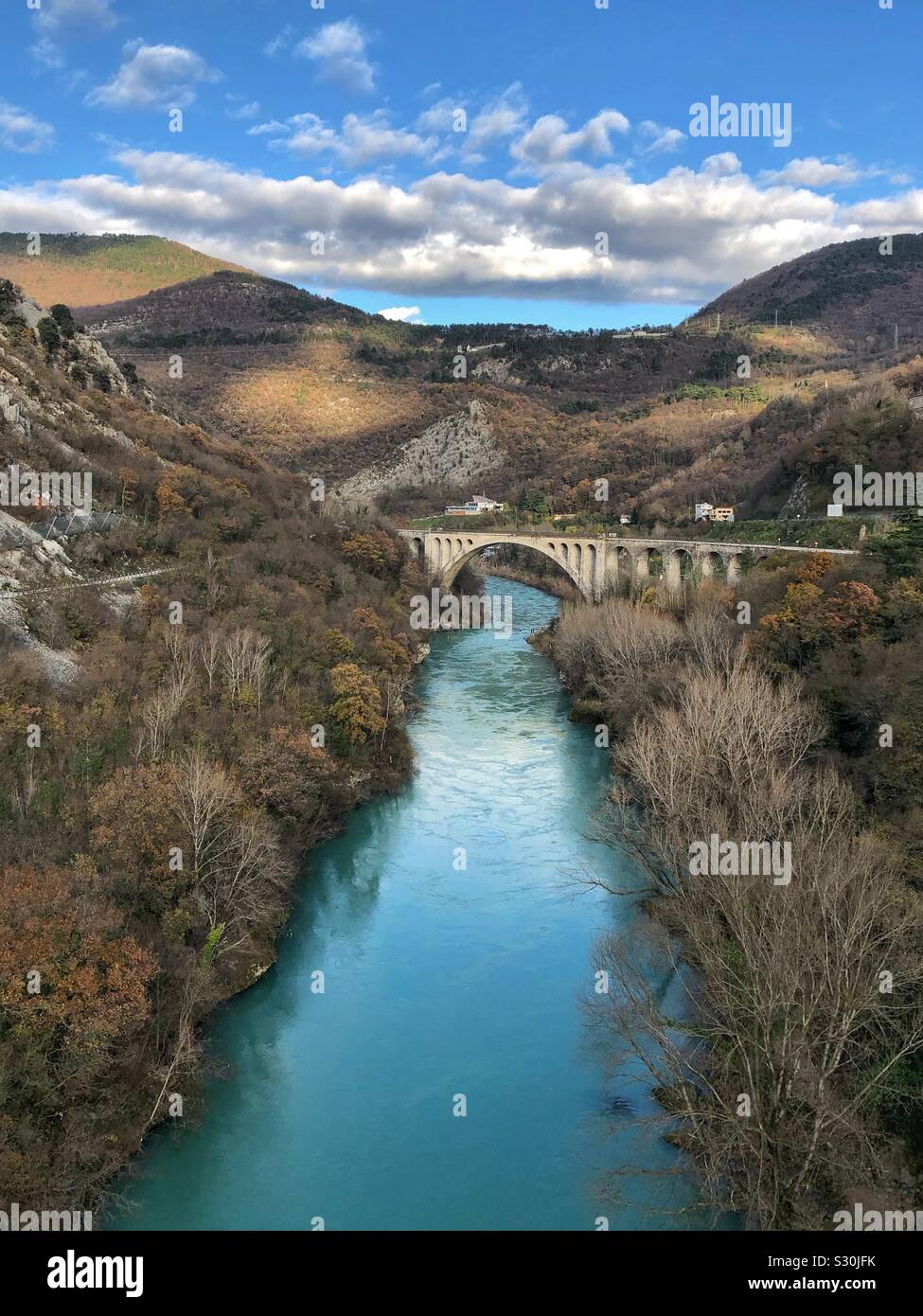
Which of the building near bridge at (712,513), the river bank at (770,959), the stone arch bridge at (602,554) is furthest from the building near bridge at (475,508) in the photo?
the river bank at (770,959)

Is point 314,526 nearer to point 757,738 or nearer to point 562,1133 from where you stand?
point 757,738

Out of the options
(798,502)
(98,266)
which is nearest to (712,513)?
(798,502)

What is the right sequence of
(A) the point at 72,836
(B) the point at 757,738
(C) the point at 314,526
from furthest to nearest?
(C) the point at 314,526
(B) the point at 757,738
(A) the point at 72,836

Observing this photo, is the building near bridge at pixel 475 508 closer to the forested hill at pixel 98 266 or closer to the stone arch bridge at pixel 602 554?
the stone arch bridge at pixel 602 554

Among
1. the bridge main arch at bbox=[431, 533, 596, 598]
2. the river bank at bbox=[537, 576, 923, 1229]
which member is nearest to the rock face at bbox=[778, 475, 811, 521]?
the bridge main arch at bbox=[431, 533, 596, 598]

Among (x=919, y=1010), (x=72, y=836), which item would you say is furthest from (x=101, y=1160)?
(x=919, y=1010)

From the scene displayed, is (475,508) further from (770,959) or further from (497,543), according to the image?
(770,959)
